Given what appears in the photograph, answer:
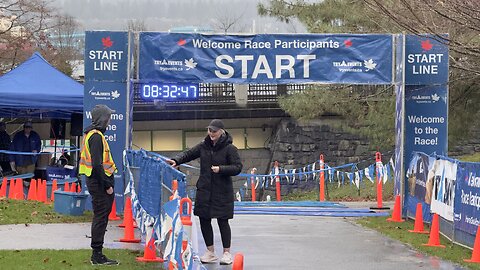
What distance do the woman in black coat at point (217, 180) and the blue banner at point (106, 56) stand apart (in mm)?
5757

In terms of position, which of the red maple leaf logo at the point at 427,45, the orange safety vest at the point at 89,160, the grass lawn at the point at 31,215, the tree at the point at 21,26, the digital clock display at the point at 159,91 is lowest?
the grass lawn at the point at 31,215

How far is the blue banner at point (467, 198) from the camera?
10.9m

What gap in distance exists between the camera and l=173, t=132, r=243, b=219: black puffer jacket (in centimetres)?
937

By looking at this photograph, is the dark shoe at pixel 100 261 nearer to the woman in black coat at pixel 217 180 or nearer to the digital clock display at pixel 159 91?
the woman in black coat at pixel 217 180

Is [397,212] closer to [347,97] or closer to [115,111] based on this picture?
[115,111]

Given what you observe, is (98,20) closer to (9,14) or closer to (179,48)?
(9,14)

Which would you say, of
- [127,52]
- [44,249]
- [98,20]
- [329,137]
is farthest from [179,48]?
[98,20]

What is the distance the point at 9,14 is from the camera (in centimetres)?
3691

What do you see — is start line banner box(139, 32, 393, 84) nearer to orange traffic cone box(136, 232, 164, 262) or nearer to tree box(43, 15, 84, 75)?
orange traffic cone box(136, 232, 164, 262)

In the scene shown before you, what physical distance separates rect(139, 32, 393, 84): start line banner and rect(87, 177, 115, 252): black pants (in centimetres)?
603

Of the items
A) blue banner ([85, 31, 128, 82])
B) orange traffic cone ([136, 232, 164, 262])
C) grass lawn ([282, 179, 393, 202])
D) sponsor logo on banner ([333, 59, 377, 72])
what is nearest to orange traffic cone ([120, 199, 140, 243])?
orange traffic cone ([136, 232, 164, 262])

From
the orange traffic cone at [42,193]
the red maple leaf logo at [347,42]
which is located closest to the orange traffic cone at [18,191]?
the orange traffic cone at [42,193]

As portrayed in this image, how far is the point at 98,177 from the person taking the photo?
9.34 metres

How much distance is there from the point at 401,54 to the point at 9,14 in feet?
85.4
